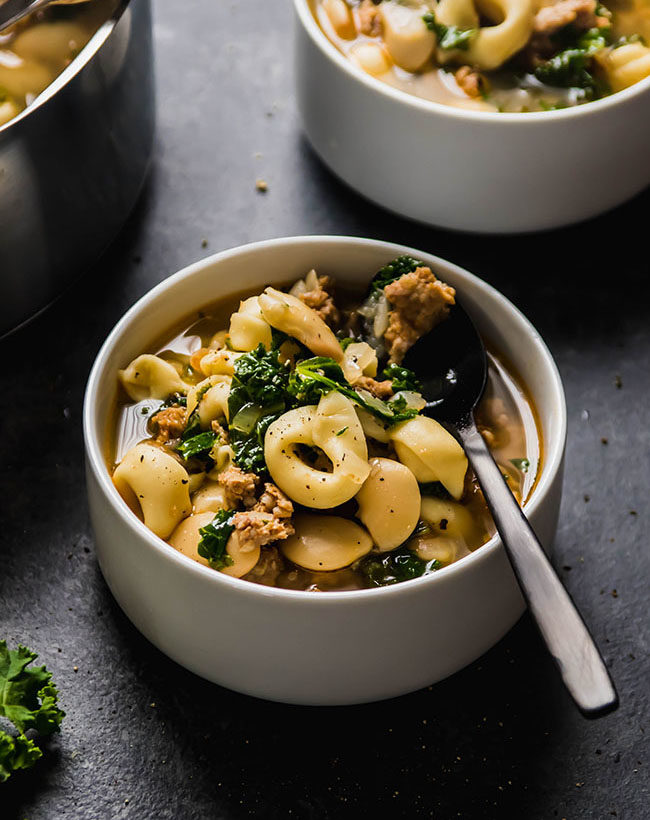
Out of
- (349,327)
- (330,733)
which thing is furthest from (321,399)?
(330,733)

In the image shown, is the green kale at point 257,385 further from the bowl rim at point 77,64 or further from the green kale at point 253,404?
the bowl rim at point 77,64

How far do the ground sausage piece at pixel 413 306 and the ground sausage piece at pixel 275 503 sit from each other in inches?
12.7

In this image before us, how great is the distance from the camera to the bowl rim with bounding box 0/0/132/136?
5.36 ft

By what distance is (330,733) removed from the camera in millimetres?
1543

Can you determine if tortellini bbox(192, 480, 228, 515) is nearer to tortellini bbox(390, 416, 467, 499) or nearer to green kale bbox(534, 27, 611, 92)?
tortellini bbox(390, 416, 467, 499)

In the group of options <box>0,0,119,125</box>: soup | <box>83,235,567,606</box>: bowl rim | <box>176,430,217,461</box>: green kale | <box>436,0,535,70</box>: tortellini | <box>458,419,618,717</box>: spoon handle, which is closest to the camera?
<box>458,419,618,717</box>: spoon handle

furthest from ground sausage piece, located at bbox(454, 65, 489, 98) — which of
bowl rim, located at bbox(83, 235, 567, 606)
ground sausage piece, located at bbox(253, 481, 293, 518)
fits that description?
ground sausage piece, located at bbox(253, 481, 293, 518)

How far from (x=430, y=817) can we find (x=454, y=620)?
0.87ft

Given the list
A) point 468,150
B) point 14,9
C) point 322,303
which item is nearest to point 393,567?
point 322,303

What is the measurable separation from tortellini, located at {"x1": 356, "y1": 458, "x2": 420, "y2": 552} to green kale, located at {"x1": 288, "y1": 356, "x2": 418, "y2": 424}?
9cm

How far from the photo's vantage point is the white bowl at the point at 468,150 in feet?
6.19

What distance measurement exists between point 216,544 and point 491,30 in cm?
111

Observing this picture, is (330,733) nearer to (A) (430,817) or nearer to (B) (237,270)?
(A) (430,817)

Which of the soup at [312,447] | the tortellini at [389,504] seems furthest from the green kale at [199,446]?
the tortellini at [389,504]
